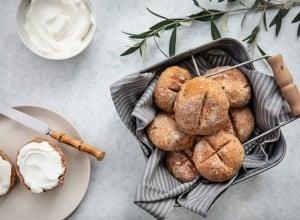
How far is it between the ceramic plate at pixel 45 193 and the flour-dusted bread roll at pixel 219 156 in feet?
1.15

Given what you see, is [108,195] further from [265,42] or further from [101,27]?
[265,42]

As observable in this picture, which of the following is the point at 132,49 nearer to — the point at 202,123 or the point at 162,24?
the point at 162,24

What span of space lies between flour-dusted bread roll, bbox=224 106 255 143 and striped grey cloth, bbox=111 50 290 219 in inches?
1.1

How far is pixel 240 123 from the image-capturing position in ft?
3.76

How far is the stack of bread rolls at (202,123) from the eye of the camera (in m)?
1.07

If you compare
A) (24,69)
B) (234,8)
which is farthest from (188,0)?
(24,69)

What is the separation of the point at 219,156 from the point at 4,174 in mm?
568

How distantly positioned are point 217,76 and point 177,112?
143 millimetres

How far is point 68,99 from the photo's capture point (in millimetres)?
1335

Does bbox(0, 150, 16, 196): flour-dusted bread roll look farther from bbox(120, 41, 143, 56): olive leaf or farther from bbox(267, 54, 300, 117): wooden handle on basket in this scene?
bbox(267, 54, 300, 117): wooden handle on basket

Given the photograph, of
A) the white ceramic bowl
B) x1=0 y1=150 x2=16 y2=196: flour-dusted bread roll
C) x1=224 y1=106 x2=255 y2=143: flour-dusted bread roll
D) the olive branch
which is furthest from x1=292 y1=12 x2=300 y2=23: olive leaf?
x1=0 y1=150 x2=16 y2=196: flour-dusted bread roll

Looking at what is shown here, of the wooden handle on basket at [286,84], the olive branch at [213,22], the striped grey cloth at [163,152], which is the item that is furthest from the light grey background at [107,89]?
the wooden handle on basket at [286,84]

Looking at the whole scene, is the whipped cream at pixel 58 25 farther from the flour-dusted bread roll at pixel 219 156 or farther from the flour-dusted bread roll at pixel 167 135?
the flour-dusted bread roll at pixel 219 156

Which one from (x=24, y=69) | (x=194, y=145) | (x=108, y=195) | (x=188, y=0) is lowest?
(x=108, y=195)
